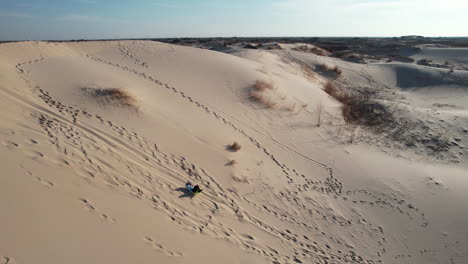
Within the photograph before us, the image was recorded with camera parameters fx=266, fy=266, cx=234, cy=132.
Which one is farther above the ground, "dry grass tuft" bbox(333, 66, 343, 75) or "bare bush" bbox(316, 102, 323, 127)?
"dry grass tuft" bbox(333, 66, 343, 75)

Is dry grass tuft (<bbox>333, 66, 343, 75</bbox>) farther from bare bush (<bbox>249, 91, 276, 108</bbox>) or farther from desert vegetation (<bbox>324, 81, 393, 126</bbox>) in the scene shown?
bare bush (<bbox>249, 91, 276, 108</bbox>)

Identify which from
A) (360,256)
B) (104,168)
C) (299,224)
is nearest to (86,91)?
(104,168)

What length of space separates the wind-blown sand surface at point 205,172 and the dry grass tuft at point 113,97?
0.04 metres

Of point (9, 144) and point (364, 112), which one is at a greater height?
point (9, 144)

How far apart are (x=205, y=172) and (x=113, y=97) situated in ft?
11.0

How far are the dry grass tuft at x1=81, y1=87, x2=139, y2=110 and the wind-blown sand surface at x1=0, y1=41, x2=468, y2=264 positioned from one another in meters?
0.04

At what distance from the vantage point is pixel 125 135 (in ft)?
19.3

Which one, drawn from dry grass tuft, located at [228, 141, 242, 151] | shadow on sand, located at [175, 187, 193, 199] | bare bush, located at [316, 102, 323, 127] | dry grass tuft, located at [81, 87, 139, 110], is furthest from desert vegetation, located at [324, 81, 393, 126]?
dry grass tuft, located at [81, 87, 139, 110]

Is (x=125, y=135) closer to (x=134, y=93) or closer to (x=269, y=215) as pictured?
(x=134, y=93)

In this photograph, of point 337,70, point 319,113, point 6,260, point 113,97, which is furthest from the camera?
point 337,70

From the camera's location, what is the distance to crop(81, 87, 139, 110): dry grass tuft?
6.82 m

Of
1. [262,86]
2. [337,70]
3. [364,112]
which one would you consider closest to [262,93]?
[262,86]

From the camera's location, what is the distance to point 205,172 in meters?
5.64

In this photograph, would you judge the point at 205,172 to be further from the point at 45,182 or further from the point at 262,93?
the point at 262,93
